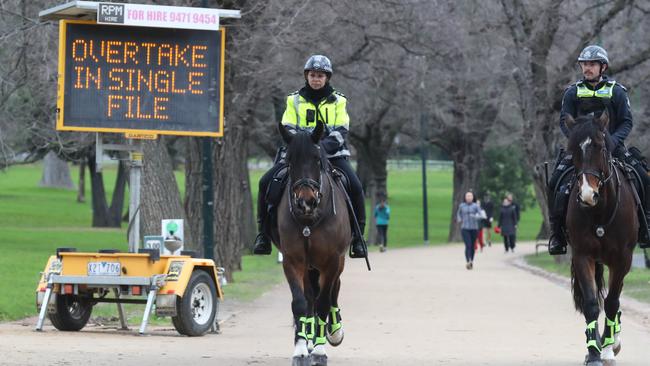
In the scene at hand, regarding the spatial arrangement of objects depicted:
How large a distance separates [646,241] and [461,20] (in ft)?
73.2

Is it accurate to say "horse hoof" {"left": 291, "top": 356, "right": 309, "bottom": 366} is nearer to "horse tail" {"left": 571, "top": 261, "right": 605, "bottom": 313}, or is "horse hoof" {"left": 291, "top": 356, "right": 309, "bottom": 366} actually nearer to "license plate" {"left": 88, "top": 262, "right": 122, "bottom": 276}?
"horse tail" {"left": 571, "top": 261, "right": 605, "bottom": 313}

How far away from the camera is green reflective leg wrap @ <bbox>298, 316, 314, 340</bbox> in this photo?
38.6 ft

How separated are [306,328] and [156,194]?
11.1 metres

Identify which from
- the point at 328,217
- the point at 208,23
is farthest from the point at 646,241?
the point at 208,23

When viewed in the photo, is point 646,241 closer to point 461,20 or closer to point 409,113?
point 461,20

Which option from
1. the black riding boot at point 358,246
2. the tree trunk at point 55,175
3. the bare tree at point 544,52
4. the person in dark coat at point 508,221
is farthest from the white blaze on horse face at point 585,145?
the tree trunk at point 55,175

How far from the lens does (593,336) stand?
1201cm

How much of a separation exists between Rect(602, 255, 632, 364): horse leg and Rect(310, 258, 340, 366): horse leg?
→ 2.62m

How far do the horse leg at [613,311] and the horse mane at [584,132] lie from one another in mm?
1340

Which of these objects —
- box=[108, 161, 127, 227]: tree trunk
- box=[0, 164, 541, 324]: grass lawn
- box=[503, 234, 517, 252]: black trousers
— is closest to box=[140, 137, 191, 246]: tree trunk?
box=[0, 164, 541, 324]: grass lawn

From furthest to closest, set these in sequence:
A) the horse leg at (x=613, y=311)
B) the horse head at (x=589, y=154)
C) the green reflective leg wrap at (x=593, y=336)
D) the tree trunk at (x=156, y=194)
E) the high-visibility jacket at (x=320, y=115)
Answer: the tree trunk at (x=156, y=194)
the high-visibility jacket at (x=320, y=115)
the horse leg at (x=613, y=311)
the green reflective leg wrap at (x=593, y=336)
the horse head at (x=589, y=154)

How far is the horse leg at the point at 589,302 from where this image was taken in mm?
11953

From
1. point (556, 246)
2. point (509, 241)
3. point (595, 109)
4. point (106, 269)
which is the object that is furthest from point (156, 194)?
point (509, 241)

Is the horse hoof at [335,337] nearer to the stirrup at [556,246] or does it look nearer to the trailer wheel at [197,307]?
the stirrup at [556,246]
